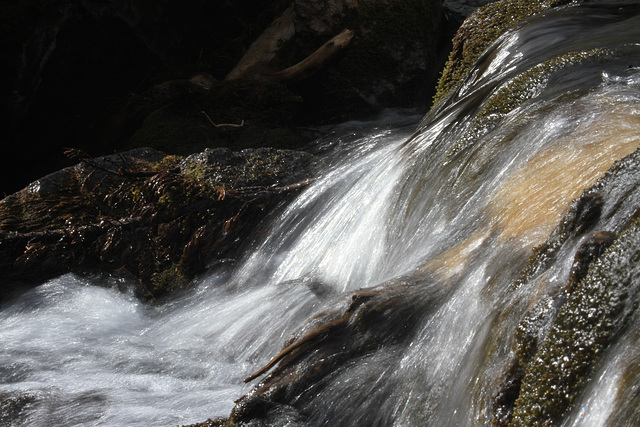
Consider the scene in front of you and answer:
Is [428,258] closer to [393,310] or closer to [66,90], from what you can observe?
[393,310]

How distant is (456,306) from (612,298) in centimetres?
70

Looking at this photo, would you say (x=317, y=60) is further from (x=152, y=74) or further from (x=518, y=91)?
(x=518, y=91)

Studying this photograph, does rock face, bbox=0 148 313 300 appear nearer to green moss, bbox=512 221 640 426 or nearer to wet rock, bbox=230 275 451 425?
wet rock, bbox=230 275 451 425

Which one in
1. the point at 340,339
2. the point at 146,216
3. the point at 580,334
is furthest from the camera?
the point at 146,216

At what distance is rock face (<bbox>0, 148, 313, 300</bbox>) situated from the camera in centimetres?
482

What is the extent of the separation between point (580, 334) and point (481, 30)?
4203 mm

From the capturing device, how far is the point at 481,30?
18.0ft

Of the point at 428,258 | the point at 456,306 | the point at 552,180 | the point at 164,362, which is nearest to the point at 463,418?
the point at 456,306

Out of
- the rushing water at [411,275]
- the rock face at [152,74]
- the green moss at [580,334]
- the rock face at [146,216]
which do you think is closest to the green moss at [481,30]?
the rushing water at [411,275]

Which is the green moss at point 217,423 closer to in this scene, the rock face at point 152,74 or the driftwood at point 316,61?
the rock face at point 152,74

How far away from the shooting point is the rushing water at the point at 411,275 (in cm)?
226

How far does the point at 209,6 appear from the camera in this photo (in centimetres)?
895

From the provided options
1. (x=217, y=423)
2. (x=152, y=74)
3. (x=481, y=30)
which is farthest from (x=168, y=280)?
(x=152, y=74)

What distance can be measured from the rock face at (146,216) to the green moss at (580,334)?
3171mm
